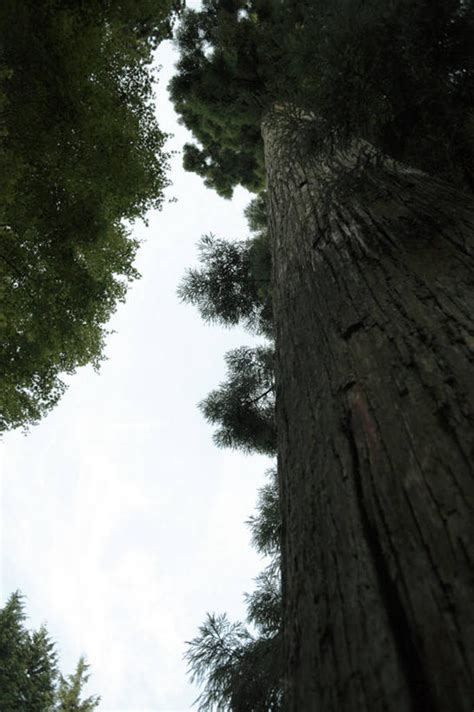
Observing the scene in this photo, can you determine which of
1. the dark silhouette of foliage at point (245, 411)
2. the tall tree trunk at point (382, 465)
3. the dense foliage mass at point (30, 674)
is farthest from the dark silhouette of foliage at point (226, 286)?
the dense foliage mass at point (30, 674)

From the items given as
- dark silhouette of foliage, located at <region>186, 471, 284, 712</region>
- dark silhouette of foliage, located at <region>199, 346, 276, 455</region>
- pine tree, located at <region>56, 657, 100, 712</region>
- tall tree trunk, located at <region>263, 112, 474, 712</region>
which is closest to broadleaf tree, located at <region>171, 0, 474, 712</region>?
tall tree trunk, located at <region>263, 112, 474, 712</region>

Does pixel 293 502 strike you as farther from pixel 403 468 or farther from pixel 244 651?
pixel 244 651

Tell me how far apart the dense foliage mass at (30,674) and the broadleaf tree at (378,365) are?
18.8 metres

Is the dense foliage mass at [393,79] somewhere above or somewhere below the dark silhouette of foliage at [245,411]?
below

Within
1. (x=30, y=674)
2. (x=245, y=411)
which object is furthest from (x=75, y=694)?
→ (x=245, y=411)

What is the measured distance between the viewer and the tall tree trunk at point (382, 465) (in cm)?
66

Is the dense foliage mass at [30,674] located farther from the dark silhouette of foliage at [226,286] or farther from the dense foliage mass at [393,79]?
the dense foliage mass at [393,79]

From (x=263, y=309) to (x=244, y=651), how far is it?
608 cm

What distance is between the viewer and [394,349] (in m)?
1.18

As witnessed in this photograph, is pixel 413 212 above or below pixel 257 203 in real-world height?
below

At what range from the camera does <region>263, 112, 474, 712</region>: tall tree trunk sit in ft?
2.16

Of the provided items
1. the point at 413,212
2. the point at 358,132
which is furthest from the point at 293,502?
the point at 358,132

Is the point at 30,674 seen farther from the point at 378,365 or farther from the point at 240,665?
the point at 378,365

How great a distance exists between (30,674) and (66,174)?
2012 cm
